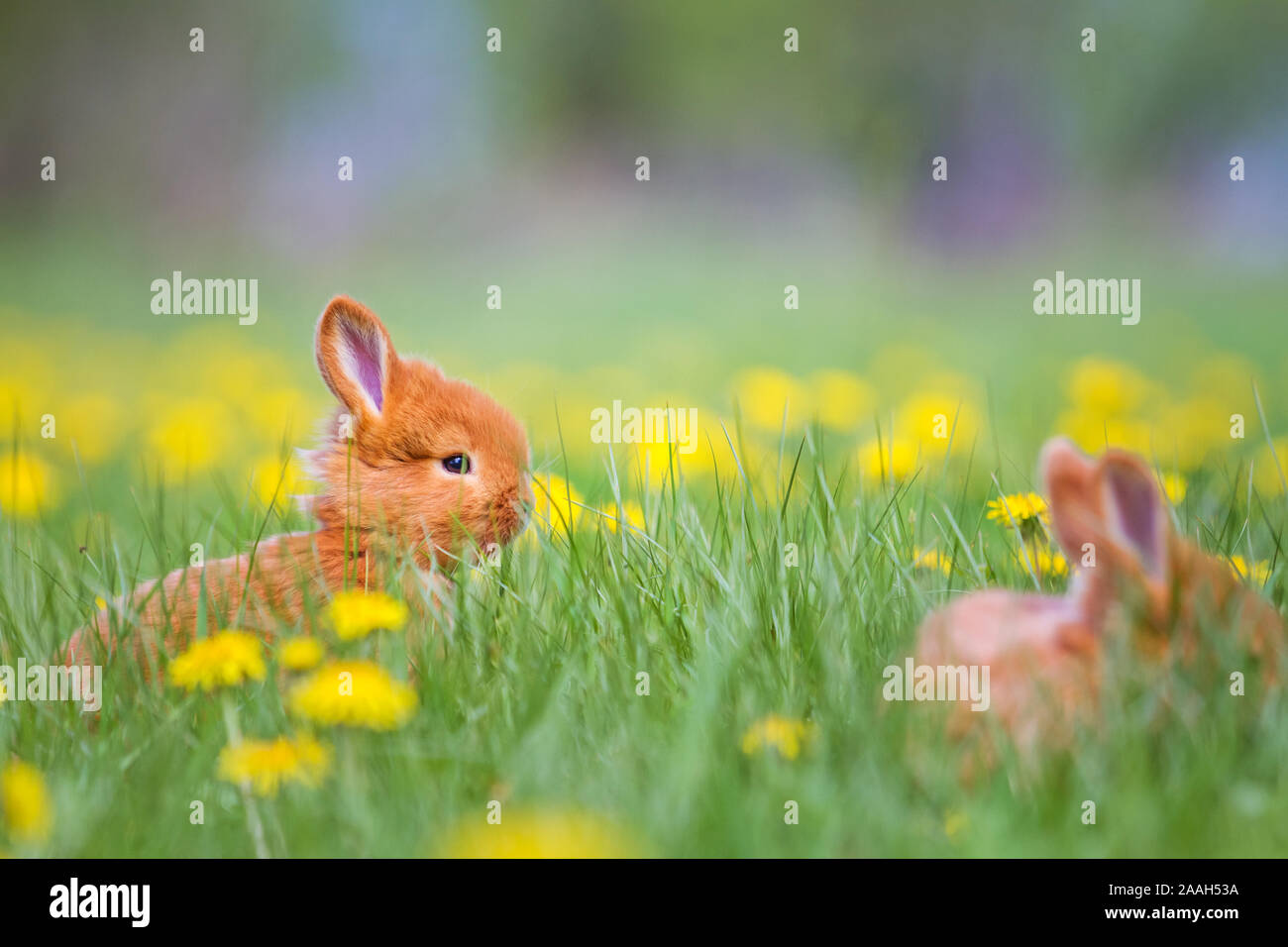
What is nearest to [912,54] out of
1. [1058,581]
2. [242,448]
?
[242,448]

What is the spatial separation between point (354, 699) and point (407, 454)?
0.88 m

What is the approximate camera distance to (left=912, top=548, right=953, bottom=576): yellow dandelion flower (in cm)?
243

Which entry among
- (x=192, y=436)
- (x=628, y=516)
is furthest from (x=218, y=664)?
(x=192, y=436)

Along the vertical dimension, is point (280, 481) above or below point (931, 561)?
above

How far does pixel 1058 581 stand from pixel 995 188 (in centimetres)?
702

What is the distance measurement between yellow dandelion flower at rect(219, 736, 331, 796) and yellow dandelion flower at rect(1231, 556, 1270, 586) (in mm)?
1594

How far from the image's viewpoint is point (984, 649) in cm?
167

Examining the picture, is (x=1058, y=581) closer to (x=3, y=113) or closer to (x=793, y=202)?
(x=793, y=202)

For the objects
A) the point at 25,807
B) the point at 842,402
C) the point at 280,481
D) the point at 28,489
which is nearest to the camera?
the point at 25,807

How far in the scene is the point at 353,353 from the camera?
101 inches

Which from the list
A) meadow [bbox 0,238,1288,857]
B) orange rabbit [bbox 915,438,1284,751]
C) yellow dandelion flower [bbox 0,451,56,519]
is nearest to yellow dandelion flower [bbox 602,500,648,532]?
meadow [bbox 0,238,1288,857]

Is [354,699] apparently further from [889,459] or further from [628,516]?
[889,459]

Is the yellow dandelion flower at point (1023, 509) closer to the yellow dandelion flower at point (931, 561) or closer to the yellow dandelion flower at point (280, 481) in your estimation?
the yellow dandelion flower at point (931, 561)
